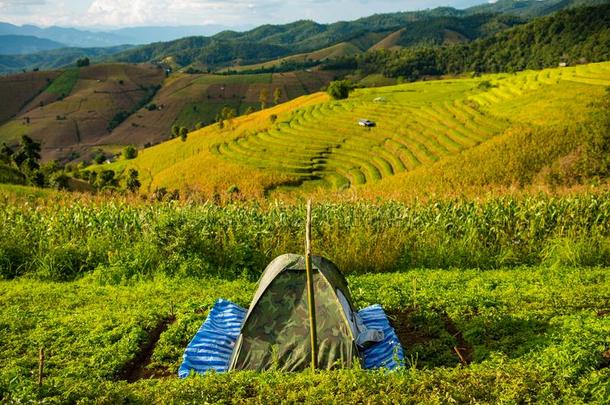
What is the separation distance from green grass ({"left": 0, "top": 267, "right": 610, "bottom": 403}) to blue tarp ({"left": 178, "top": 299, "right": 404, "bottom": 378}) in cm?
30

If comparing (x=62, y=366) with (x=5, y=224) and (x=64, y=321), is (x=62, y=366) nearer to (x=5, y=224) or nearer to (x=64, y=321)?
(x=64, y=321)

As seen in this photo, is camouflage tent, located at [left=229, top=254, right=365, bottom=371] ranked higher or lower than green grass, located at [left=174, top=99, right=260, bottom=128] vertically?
higher

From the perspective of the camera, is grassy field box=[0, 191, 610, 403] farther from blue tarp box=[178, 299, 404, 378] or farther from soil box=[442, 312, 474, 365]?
blue tarp box=[178, 299, 404, 378]

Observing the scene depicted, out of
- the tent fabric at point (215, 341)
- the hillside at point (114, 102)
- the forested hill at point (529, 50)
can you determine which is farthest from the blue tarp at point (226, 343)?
the hillside at point (114, 102)

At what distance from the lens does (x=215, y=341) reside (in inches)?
325

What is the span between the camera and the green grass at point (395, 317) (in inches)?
231

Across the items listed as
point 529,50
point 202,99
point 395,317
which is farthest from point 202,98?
point 395,317

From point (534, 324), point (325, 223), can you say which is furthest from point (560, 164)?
point (534, 324)

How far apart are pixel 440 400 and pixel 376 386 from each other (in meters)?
0.75

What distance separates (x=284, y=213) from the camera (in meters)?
13.5

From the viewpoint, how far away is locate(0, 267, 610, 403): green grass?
19.3ft

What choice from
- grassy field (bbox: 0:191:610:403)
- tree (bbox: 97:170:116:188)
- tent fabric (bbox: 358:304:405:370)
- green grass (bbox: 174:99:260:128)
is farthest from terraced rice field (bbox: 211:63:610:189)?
green grass (bbox: 174:99:260:128)

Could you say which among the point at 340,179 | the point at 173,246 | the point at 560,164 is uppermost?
the point at 173,246

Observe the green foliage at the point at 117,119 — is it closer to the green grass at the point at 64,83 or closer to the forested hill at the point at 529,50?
the green grass at the point at 64,83
